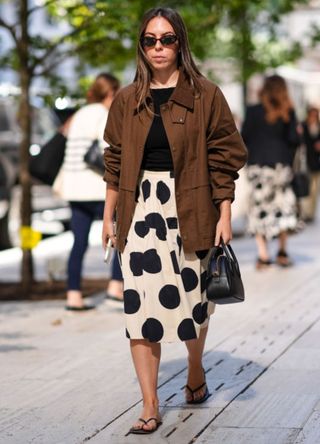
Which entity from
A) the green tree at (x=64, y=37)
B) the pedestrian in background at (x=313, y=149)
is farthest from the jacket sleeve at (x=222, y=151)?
the pedestrian in background at (x=313, y=149)

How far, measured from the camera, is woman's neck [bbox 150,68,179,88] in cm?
598

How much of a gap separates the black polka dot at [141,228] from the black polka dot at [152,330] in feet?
1.23

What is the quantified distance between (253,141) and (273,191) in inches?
21.3

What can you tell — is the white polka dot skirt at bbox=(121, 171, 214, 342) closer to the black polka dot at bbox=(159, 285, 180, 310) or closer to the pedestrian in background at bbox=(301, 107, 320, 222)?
the black polka dot at bbox=(159, 285, 180, 310)

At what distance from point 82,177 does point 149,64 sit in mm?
4275

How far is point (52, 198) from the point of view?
21.7m

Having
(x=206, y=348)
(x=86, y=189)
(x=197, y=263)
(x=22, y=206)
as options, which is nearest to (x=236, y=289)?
(x=197, y=263)

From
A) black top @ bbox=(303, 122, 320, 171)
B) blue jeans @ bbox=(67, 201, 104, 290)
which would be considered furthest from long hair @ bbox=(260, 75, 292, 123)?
black top @ bbox=(303, 122, 320, 171)

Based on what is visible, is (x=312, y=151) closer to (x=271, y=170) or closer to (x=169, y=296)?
(x=271, y=170)

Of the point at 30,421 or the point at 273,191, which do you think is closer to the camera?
the point at 30,421

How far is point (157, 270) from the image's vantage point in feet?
19.4

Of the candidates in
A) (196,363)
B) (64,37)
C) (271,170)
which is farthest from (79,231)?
(196,363)

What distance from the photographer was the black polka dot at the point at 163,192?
234 inches

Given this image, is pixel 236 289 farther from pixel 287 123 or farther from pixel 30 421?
pixel 287 123
